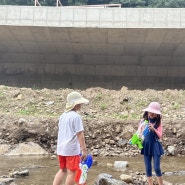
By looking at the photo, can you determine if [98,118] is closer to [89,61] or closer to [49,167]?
[49,167]

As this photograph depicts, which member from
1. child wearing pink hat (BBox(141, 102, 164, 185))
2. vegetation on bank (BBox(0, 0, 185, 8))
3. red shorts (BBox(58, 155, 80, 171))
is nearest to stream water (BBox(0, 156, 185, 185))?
child wearing pink hat (BBox(141, 102, 164, 185))

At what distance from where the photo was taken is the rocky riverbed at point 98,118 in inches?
399

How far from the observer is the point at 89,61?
716 inches

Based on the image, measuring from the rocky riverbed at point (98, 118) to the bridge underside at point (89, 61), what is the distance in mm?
3281

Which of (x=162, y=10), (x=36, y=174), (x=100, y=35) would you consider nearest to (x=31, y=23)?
(x=100, y=35)

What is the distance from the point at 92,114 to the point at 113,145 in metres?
2.04

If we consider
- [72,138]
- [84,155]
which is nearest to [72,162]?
[84,155]

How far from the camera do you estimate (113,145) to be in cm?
1012

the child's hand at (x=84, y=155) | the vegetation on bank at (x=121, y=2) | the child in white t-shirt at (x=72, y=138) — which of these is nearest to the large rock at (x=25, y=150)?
the child in white t-shirt at (x=72, y=138)

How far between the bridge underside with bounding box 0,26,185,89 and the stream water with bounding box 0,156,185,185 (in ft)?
26.2

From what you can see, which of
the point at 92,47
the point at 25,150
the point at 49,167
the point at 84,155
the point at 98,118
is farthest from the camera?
the point at 92,47

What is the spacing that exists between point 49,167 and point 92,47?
9.72 meters

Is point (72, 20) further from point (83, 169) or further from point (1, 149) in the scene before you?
point (83, 169)

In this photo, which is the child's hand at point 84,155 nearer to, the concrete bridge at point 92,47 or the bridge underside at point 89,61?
the concrete bridge at point 92,47
